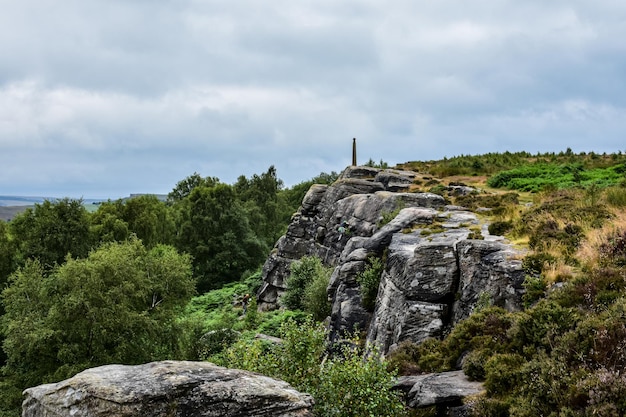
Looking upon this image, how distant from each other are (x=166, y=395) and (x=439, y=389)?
6011 mm

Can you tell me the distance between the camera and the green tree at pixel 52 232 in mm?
31125

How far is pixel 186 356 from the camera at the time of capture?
24.6 meters

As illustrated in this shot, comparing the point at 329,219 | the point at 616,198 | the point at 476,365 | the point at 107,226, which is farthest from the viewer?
the point at 329,219

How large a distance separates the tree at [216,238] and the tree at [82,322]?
2622 cm

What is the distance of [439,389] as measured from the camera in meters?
10.0

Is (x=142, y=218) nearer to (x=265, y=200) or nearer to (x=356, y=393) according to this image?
(x=265, y=200)

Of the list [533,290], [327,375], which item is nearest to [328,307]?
[533,290]

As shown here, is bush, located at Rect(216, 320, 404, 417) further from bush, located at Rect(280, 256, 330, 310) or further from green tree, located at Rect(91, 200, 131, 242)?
green tree, located at Rect(91, 200, 131, 242)

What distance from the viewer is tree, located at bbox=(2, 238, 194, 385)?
20.3 meters

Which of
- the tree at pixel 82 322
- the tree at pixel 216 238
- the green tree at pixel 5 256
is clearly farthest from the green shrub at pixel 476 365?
the tree at pixel 216 238

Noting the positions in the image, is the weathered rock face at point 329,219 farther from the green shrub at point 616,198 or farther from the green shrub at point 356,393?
the green shrub at point 356,393

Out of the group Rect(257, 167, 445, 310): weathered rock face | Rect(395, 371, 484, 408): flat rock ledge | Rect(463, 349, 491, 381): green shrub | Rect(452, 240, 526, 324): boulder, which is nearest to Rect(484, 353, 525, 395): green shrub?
Rect(463, 349, 491, 381): green shrub

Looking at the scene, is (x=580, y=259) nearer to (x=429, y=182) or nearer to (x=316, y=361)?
Result: (x=316, y=361)

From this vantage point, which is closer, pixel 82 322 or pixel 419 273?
pixel 419 273
